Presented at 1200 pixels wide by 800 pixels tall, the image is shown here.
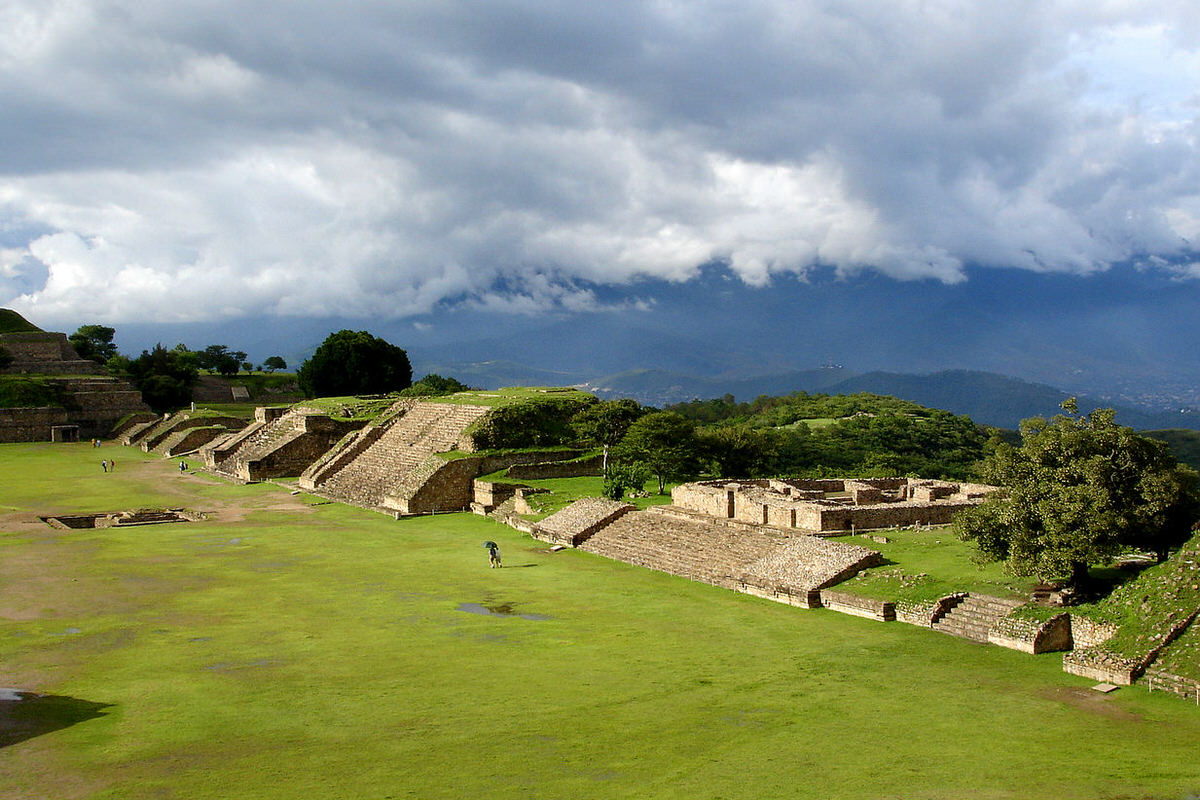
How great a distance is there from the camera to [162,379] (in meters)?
65.5

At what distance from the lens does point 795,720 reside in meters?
11.8

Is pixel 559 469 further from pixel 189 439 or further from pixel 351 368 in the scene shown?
pixel 351 368

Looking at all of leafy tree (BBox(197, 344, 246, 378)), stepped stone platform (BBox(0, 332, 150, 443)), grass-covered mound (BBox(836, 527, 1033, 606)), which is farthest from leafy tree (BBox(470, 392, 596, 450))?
leafy tree (BBox(197, 344, 246, 378))

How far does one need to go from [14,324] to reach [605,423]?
5858 cm

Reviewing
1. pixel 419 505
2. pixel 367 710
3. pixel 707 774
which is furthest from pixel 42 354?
pixel 707 774

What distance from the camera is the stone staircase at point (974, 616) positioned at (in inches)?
617

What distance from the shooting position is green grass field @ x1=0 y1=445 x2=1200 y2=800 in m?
9.70

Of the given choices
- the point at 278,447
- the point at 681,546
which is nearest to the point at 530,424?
the point at 278,447

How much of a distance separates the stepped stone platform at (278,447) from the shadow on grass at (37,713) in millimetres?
28888

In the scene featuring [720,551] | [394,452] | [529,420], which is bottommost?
[720,551]

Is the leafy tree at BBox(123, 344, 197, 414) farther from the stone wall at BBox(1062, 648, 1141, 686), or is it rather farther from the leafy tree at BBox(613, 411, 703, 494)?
the stone wall at BBox(1062, 648, 1141, 686)

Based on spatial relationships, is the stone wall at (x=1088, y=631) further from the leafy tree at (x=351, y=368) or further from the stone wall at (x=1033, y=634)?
the leafy tree at (x=351, y=368)

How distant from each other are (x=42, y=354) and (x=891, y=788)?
236 ft

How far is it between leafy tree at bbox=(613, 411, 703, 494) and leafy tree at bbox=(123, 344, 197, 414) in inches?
1806
